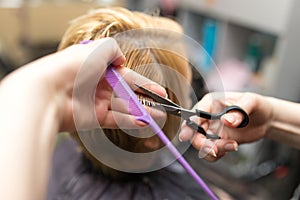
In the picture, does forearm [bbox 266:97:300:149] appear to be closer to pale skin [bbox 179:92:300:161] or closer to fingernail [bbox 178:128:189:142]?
pale skin [bbox 179:92:300:161]

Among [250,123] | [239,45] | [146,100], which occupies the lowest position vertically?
[239,45]

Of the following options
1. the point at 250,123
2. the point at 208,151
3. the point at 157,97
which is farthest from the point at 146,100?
the point at 250,123

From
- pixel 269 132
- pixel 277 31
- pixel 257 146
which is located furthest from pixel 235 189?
pixel 269 132

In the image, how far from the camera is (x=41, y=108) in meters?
0.51

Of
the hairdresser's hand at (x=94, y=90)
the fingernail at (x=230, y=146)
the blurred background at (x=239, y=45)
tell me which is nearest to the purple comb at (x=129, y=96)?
the hairdresser's hand at (x=94, y=90)

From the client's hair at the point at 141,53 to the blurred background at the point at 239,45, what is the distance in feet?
1.78

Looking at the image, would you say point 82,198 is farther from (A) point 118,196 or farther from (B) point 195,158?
(B) point 195,158

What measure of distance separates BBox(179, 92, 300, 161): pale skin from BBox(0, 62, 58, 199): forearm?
243mm

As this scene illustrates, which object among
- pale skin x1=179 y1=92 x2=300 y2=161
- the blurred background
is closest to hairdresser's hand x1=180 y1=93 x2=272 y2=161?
pale skin x1=179 y1=92 x2=300 y2=161

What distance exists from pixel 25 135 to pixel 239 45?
1.88 m

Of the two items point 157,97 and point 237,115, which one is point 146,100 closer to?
point 157,97

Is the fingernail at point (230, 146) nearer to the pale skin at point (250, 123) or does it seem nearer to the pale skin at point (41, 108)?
the pale skin at point (250, 123)

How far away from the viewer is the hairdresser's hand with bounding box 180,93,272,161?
26.3 inches

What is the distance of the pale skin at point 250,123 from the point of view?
0.68m
